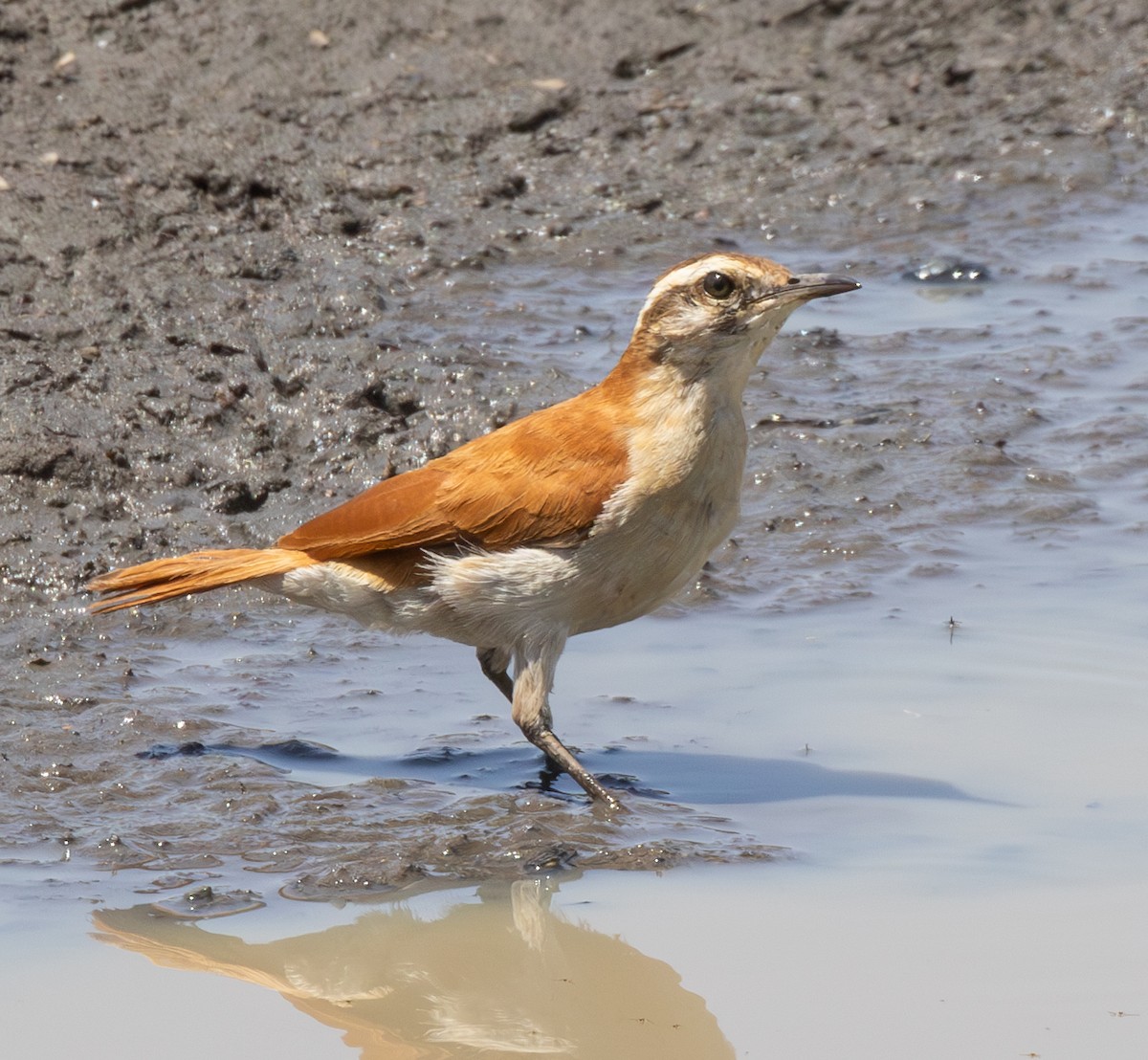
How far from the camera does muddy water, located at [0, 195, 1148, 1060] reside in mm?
4480

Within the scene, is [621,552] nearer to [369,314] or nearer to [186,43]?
[369,314]

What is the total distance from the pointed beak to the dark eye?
0.15 m

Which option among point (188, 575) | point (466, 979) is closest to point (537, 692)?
point (188, 575)

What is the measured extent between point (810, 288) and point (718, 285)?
0.95 feet

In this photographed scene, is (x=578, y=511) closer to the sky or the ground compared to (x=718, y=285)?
closer to the ground

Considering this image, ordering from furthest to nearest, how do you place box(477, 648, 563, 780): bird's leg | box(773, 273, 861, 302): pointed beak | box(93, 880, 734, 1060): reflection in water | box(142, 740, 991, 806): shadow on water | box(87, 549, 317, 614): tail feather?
box(477, 648, 563, 780): bird's leg < box(87, 549, 317, 614): tail feather < box(142, 740, 991, 806): shadow on water < box(773, 273, 861, 302): pointed beak < box(93, 880, 734, 1060): reflection in water

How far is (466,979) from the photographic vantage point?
15.4ft

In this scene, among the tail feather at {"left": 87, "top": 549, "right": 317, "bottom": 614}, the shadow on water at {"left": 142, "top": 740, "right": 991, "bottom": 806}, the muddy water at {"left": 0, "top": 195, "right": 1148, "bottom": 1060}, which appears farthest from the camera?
the tail feather at {"left": 87, "top": 549, "right": 317, "bottom": 614}

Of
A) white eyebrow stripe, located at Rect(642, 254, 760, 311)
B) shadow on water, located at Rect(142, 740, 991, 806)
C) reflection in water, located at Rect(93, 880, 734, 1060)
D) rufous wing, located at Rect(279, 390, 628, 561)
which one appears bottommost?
reflection in water, located at Rect(93, 880, 734, 1060)

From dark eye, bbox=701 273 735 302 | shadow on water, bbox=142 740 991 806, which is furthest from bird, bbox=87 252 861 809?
shadow on water, bbox=142 740 991 806

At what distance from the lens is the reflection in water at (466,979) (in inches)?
171

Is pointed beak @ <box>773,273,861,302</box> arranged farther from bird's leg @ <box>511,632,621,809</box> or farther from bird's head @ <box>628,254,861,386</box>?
bird's leg @ <box>511,632,621,809</box>

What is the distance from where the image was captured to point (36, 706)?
637 centimetres

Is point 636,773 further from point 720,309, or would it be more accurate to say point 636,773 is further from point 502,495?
point 720,309
